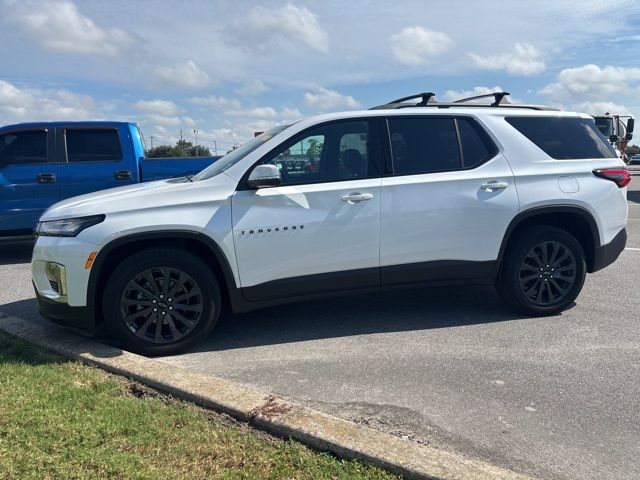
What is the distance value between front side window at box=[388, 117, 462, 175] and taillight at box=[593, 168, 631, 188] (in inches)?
54.0

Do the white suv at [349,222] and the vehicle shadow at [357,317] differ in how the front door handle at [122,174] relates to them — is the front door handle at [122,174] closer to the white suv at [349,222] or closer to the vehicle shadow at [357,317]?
the white suv at [349,222]

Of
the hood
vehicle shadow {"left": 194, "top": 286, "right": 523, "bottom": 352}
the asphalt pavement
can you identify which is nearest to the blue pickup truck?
the asphalt pavement

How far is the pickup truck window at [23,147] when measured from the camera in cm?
775

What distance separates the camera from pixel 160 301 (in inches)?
158

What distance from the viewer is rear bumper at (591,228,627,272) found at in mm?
4918

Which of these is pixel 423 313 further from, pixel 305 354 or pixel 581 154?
pixel 581 154

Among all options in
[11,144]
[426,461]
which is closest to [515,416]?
[426,461]

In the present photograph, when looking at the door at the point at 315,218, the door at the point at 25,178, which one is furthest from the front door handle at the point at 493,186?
the door at the point at 25,178

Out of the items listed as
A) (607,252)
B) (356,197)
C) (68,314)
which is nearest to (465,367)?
(356,197)

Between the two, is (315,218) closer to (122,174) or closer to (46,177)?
(122,174)

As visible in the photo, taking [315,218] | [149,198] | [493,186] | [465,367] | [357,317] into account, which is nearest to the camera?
[465,367]

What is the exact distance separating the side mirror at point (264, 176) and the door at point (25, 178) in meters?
5.05

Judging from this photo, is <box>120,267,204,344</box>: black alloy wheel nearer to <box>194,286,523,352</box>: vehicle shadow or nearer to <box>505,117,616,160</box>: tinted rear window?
<box>194,286,523,352</box>: vehicle shadow

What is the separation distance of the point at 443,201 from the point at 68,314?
3.05 m
